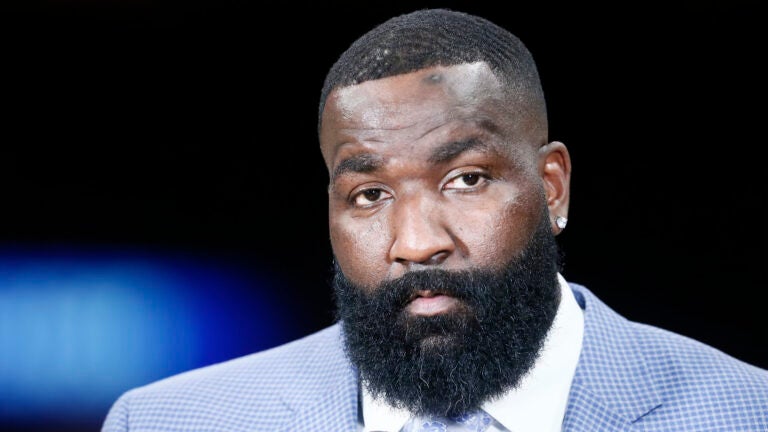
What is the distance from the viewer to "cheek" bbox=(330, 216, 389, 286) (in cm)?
228

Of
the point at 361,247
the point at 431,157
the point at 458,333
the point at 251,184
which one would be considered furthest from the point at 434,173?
the point at 251,184

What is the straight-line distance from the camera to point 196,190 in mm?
4828

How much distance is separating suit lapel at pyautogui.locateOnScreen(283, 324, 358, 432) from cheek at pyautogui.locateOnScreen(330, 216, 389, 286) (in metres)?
0.32

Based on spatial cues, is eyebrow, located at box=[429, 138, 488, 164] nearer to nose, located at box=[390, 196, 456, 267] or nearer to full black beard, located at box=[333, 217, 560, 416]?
nose, located at box=[390, 196, 456, 267]

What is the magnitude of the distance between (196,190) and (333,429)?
2.59 m

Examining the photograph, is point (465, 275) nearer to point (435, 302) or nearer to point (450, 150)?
→ point (435, 302)

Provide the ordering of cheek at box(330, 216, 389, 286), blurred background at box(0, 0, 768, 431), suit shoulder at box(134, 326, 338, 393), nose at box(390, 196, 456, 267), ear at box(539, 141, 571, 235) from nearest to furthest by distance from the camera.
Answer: nose at box(390, 196, 456, 267) < cheek at box(330, 216, 389, 286) < ear at box(539, 141, 571, 235) < suit shoulder at box(134, 326, 338, 393) < blurred background at box(0, 0, 768, 431)

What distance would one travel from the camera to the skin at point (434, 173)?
2203 mm

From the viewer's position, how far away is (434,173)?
2.21 meters

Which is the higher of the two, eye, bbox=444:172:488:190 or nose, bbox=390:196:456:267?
eye, bbox=444:172:488:190

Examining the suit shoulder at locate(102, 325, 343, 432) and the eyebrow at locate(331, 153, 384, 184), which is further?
the suit shoulder at locate(102, 325, 343, 432)

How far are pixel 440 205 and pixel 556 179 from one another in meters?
0.39

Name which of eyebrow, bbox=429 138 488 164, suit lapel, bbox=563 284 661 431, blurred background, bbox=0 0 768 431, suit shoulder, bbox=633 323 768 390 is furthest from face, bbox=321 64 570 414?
→ blurred background, bbox=0 0 768 431

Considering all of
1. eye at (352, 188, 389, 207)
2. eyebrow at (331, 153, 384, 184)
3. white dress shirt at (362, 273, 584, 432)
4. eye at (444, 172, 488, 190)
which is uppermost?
eyebrow at (331, 153, 384, 184)
